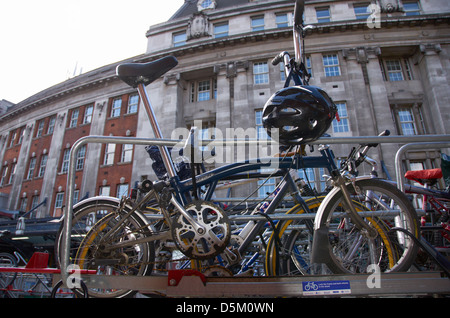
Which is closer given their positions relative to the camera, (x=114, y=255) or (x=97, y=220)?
(x=114, y=255)

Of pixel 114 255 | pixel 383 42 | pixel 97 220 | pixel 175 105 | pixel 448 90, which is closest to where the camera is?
pixel 114 255

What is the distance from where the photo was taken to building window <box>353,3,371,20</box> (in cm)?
2396

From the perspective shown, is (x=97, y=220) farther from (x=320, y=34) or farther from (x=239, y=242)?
(x=320, y=34)

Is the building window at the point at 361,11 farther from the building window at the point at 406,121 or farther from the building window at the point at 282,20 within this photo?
the building window at the point at 406,121

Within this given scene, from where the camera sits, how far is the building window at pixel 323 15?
80.2 ft

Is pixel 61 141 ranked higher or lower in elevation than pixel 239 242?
higher

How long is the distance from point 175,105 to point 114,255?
21797 mm

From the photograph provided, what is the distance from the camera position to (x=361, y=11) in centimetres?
2439

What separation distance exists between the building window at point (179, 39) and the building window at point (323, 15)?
503 inches

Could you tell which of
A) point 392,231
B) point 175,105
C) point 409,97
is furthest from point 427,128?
point 392,231

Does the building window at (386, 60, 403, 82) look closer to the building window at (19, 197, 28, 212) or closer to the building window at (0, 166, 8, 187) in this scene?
the building window at (19, 197, 28, 212)

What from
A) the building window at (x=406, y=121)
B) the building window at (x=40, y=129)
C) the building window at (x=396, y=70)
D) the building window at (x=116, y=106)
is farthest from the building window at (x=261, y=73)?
the building window at (x=40, y=129)
